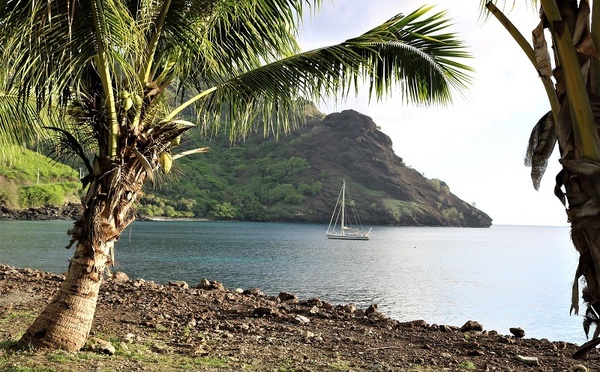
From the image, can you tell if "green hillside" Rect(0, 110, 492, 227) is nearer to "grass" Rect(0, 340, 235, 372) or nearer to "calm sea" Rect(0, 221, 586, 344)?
"calm sea" Rect(0, 221, 586, 344)

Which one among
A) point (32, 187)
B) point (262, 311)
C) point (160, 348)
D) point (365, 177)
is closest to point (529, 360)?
point (262, 311)

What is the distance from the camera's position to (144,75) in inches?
247

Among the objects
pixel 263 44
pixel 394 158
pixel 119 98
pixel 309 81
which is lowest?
pixel 119 98

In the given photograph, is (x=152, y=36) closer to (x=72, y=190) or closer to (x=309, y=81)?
(x=309, y=81)

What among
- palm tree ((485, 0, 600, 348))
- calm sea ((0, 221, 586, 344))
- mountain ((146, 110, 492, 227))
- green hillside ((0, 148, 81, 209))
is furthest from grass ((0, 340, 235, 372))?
mountain ((146, 110, 492, 227))

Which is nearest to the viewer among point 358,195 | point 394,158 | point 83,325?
point 83,325

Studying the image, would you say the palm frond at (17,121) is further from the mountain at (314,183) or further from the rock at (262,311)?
the mountain at (314,183)

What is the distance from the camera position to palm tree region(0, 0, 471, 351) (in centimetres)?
540

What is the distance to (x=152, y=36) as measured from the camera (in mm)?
6191

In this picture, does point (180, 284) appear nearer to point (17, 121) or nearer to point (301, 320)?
point (17, 121)

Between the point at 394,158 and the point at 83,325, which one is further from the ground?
the point at 394,158

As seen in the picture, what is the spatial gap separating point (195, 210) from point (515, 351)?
118 m

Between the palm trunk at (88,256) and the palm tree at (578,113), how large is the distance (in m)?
4.56

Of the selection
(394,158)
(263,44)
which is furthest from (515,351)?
(394,158)
